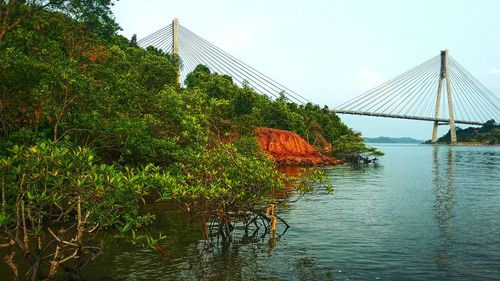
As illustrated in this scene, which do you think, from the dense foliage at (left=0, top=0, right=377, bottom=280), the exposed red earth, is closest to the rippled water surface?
the dense foliage at (left=0, top=0, right=377, bottom=280)

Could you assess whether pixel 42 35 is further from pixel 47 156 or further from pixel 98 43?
pixel 47 156

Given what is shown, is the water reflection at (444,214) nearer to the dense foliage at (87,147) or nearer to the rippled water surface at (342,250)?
the rippled water surface at (342,250)

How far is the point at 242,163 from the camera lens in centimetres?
1738

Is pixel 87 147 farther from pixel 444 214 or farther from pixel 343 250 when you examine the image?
pixel 444 214

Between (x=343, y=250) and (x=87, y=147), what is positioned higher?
(x=87, y=147)

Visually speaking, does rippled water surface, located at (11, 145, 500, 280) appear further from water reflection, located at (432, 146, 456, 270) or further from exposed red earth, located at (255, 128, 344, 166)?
exposed red earth, located at (255, 128, 344, 166)

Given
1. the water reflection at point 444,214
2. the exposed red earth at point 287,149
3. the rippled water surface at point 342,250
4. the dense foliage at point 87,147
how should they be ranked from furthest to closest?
the exposed red earth at point 287,149
the water reflection at point 444,214
the rippled water surface at point 342,250
the dense foliage at point 87,147

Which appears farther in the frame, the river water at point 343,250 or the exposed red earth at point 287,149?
the exposed red earth at point 287,149

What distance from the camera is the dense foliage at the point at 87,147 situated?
10.8m

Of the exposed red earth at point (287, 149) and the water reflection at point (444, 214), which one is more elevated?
the exposed red earth at point (287, 149)

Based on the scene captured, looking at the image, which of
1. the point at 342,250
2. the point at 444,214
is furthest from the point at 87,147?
the point at 444,214

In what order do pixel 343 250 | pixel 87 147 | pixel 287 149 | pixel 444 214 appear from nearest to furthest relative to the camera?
1. pixel 343 250
2. pixel 87 147
3. pixel 444 214
4. pixel 287 149

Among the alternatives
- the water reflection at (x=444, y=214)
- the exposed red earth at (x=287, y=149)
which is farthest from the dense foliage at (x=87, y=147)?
the exposed red earth at (x=287, y=149)

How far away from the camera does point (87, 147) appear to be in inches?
728
